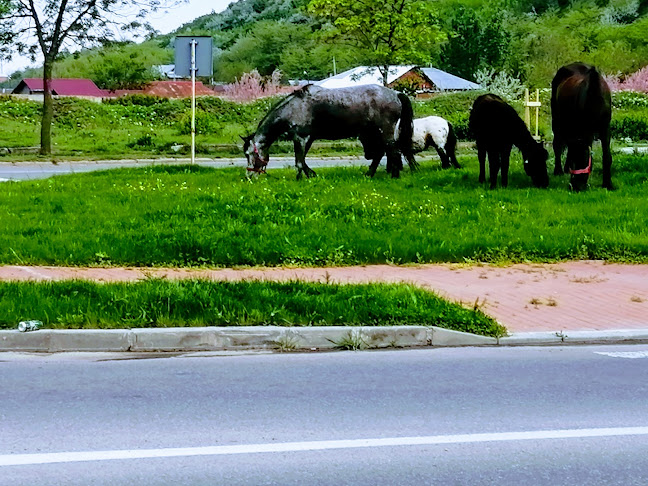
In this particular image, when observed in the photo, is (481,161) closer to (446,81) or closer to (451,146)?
(451,146)

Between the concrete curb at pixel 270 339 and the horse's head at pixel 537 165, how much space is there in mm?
10253

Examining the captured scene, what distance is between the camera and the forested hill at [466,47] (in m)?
78.1

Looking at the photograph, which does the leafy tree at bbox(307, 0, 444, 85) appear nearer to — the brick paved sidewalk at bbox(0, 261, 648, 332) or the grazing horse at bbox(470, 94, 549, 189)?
the grazing horse at bbox(470, 94, 549, 189)

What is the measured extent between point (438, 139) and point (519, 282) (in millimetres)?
12339

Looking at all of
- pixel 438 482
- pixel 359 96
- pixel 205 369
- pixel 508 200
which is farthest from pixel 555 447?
pixel 359 96

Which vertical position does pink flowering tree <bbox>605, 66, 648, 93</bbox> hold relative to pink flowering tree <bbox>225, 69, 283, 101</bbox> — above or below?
above

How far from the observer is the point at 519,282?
12.5m

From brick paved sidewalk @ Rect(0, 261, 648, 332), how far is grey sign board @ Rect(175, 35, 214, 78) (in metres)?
12.0

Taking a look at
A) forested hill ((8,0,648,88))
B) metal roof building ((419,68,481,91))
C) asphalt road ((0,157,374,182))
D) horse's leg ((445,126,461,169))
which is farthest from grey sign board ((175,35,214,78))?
metal roof building ((419,68,481,91))

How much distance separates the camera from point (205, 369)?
8461mm

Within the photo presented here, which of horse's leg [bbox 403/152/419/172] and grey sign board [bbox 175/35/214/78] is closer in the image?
horse's leg [bbox 403/152/419/172]

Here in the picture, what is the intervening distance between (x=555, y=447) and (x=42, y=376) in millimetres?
3926

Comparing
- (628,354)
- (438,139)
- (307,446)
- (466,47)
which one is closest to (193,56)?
(438,139)

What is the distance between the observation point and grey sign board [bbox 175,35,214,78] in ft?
79.4
